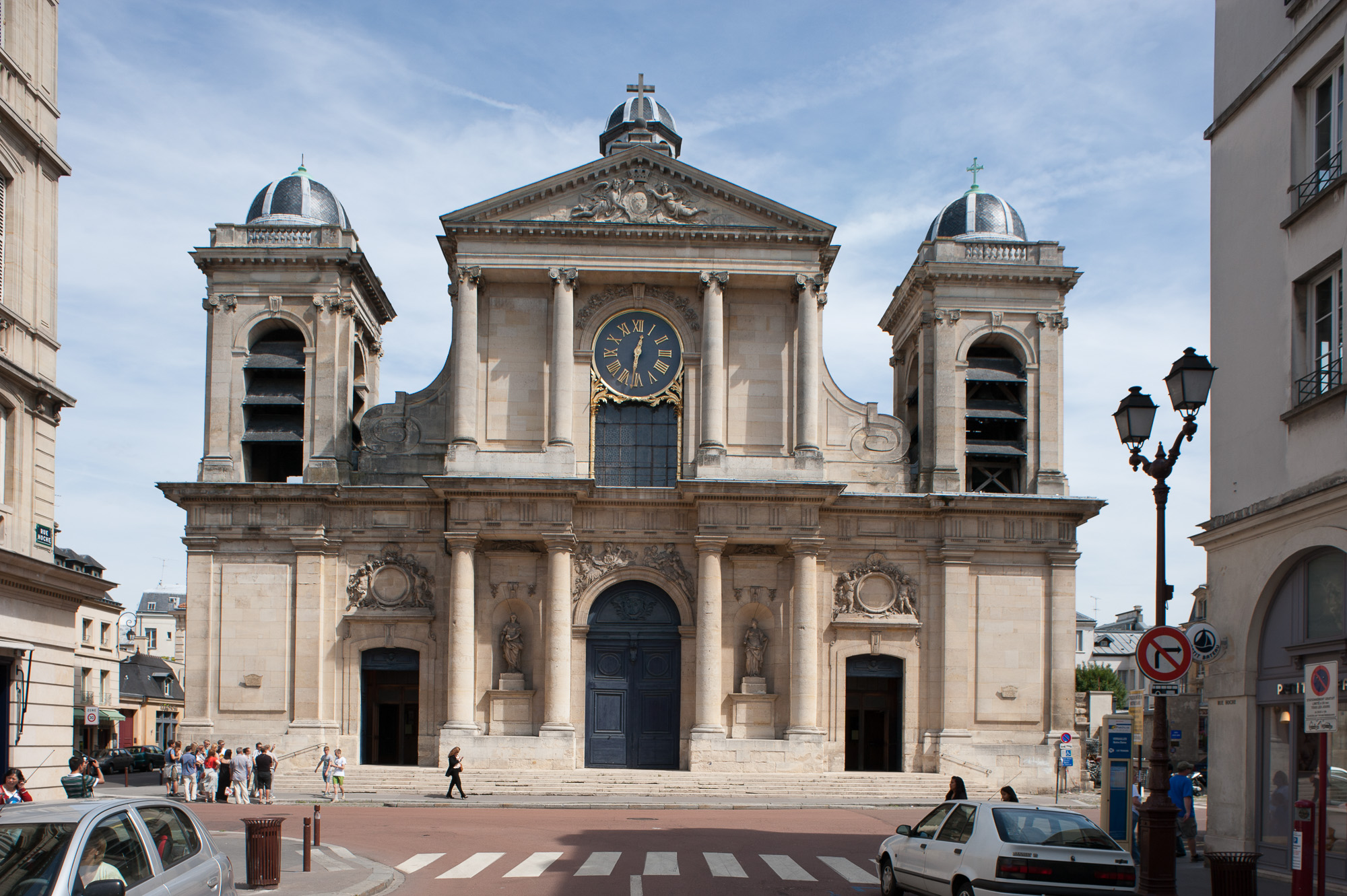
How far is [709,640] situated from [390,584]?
393 inches

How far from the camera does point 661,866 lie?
1933 centimetres

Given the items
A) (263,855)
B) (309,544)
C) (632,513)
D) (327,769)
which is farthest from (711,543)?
(263,855)

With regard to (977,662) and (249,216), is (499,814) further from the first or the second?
(249,216)

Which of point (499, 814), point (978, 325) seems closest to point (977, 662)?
point (978, 325)

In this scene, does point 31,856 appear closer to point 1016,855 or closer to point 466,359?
point 1016,855

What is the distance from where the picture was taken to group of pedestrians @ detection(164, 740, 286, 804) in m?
31.8

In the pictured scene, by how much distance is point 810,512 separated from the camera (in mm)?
38531

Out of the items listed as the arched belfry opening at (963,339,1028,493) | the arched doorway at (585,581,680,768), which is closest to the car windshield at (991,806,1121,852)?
the arched doorway at (585,581,680,768)

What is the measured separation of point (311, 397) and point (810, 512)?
15.9 m

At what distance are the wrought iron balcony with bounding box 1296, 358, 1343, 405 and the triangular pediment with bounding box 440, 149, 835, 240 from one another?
22.8m

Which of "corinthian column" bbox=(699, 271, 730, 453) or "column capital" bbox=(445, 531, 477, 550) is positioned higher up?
"corinthian column" bbox=(699, 271, 730, 453)

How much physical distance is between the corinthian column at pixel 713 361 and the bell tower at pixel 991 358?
22.0 ft

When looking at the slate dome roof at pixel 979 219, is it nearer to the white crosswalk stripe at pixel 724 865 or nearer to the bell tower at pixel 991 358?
the bell tower at pixel 991 358

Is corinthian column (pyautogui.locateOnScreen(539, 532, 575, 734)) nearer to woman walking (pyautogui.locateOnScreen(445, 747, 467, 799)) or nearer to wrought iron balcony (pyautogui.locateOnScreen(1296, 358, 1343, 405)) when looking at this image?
woman walking (pyautogui.locateOnScreen(445, 747, 467, 799))
